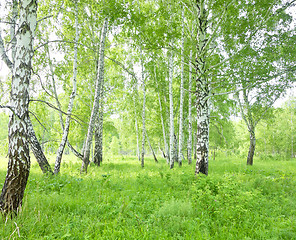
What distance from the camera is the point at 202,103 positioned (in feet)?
20.8

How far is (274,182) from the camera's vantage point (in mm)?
6328

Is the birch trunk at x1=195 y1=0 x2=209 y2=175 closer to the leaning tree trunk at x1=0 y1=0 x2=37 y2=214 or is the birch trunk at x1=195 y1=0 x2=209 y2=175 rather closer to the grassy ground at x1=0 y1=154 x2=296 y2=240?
the grassy ground at x1=0 y1=154 x2=296 y2=240

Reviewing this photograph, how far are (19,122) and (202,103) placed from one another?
5780 millimetres

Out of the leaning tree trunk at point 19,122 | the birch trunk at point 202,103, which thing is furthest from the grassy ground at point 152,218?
the birch trunk at point 202,103

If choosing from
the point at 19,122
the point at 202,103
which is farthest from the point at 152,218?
the point at 202,103

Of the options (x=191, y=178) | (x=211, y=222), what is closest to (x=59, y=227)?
(x=211, y=222)

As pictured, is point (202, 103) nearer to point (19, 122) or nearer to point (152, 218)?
point (152, 218)

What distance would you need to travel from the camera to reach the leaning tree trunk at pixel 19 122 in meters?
2.89

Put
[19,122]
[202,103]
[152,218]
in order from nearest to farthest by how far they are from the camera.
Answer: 1. [19,122]
2. [152,218]
3. [202,103]

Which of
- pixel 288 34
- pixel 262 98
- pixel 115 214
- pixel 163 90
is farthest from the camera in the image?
pixel 163 90

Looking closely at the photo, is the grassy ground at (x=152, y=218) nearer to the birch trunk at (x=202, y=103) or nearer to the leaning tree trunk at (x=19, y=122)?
the leaning tree trunk at (x=19, y=122)

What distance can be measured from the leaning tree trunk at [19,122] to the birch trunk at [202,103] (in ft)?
17.9

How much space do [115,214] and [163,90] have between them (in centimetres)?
1058

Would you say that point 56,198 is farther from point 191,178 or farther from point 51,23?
point 51,23
